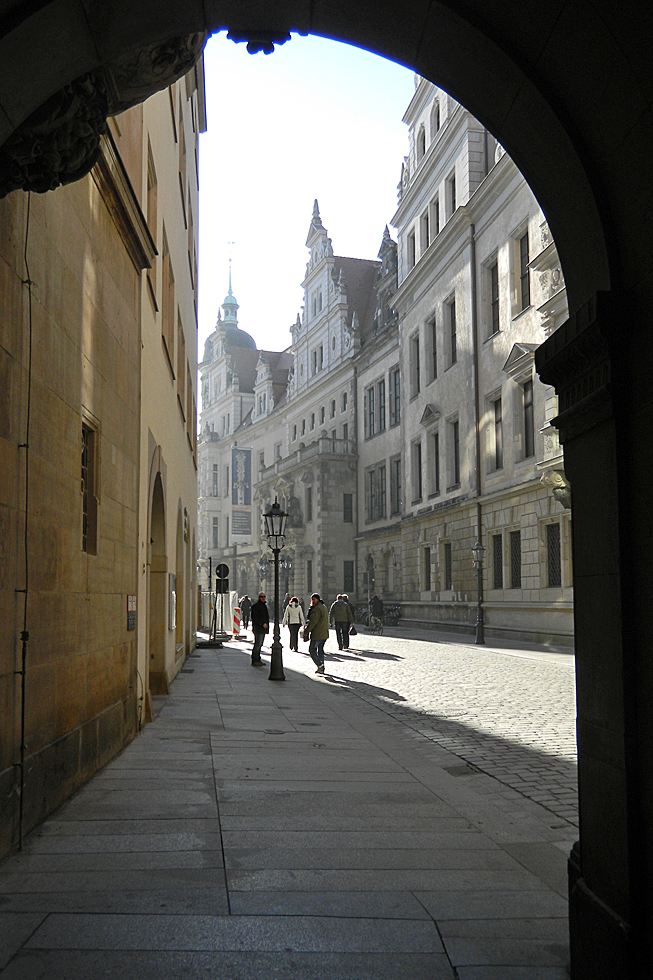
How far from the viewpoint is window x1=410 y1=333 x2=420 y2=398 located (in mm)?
44963

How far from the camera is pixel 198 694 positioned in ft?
49.1

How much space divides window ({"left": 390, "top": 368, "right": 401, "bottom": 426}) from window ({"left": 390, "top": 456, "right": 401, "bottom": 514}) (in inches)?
83.6

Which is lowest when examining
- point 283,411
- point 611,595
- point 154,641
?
point 154,641

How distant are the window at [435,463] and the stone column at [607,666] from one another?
122 ft

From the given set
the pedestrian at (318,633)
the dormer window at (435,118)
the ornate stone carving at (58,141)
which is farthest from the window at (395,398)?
the ornate stone carving at (58,141)

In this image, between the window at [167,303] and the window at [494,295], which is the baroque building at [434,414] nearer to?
the window at [494,295]

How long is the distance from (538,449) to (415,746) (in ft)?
67.4

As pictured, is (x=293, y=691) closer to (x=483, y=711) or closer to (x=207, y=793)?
(x=483, y=711)

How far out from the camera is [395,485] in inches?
1961

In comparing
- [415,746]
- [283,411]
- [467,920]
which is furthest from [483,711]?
[283,411]

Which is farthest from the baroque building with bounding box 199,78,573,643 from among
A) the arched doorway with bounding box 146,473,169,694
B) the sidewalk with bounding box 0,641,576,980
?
the sidewalk with bounding box 0,641,576,980

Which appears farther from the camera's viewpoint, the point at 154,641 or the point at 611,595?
the point at 154,641

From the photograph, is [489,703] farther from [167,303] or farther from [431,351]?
[431,351]

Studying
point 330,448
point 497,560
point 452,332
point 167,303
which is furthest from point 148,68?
point 330,448
